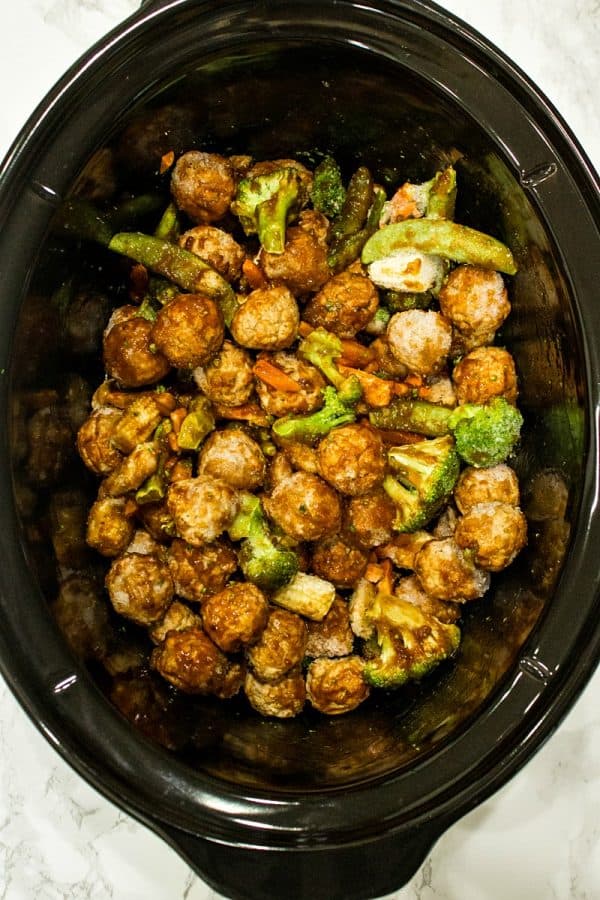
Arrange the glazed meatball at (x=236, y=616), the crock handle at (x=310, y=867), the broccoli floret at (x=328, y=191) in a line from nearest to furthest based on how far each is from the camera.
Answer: the crock handle at (x=310, y=867)
the glazed meatball at (x=236, y=616)
the broccoli floret at (x=328, y=191)

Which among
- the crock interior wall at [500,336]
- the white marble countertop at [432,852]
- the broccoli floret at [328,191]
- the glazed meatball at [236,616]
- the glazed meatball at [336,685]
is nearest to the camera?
the crock interior wall at [500,336]

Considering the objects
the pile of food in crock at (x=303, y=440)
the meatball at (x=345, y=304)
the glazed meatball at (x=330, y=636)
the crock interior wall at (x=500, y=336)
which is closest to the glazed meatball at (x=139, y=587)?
the pile of food in crock at (x=303, y=440)

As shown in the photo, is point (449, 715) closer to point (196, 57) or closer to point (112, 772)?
point (112, 772)

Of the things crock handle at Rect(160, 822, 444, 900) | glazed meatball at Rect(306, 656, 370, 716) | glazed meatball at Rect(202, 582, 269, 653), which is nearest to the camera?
crock handle at Rect(160, 822, 444, 900)

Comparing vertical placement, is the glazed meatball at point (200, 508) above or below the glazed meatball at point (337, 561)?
above

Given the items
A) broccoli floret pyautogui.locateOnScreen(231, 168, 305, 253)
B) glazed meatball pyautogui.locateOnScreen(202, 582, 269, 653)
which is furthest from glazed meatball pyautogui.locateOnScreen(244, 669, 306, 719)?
broccoli floret pyautogui.locateOnScreen(231, 168, 305, 253)

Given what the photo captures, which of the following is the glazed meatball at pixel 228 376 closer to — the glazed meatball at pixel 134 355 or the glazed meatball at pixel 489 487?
the glazed meatball at pixel 134 355

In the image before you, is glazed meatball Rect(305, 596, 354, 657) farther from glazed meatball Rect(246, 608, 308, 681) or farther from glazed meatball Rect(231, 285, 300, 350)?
glazed meatball Rect(231, 285, 300, 350)
